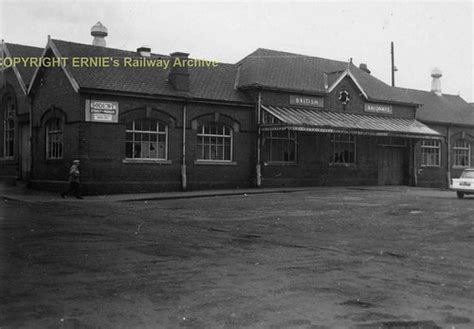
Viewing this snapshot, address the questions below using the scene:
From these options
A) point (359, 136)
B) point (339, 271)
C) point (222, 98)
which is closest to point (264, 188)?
point (222, 98)

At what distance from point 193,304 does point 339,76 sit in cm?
2542

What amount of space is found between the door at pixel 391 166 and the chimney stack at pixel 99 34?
16.2 metres

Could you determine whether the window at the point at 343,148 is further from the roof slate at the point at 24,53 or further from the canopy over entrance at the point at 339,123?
the roof slate at the point at 24,53

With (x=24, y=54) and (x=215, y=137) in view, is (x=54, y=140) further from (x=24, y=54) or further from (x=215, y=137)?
(x=24, y=54)

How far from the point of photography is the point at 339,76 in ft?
99.5

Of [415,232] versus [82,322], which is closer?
[82,322]

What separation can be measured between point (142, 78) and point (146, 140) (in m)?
2.92

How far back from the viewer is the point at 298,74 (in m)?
30.0

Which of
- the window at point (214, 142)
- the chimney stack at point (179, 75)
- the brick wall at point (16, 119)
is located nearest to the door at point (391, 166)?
the window at point (214, 142)

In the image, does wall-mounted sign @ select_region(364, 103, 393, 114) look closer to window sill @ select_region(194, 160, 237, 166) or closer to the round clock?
the round clock

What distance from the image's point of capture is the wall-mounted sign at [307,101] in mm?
28603

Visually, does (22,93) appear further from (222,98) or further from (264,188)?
(264,188)

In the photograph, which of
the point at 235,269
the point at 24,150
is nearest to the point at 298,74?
the point at 24,150

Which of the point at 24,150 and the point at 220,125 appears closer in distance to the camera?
the point at 220,125
